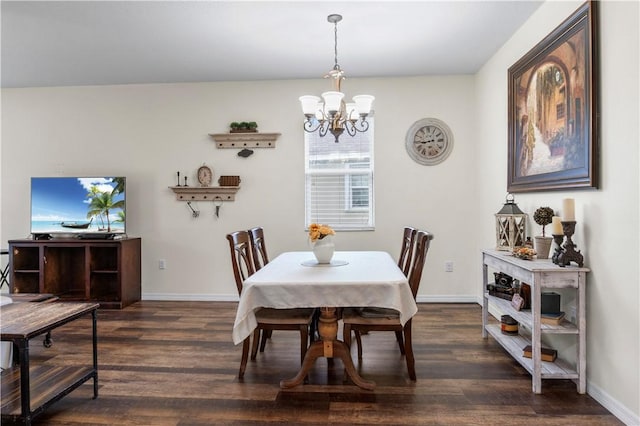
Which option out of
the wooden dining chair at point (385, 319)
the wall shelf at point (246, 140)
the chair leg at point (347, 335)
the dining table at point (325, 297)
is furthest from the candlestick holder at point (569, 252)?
the wall shelf at point (246, 140)

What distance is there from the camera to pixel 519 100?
3.23 m

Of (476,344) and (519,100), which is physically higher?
(519,100)

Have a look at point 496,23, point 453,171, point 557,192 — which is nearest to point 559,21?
point 496,23

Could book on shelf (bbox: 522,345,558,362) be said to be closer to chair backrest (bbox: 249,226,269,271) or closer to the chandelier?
the chandelier

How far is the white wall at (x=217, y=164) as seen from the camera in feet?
14.7

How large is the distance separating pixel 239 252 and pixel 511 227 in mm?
2027

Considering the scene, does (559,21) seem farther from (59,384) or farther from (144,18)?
(59,384)

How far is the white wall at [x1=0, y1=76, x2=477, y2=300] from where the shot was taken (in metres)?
4.48

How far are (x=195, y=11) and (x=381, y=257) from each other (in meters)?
2.31

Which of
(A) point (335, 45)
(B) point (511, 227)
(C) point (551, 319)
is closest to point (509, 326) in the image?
(C) point (551, 319)

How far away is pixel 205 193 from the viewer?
4.63 m

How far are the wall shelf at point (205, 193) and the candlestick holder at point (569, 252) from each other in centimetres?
328

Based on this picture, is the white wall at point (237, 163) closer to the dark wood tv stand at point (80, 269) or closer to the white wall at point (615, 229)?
the dark wood tv stand at point (80, 269)

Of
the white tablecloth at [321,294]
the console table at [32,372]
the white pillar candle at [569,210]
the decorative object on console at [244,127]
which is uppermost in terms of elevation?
the decorative object on console at [244,127]
